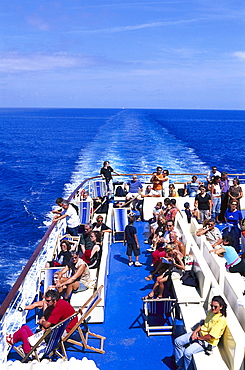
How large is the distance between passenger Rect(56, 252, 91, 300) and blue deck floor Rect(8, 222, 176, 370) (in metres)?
0.55

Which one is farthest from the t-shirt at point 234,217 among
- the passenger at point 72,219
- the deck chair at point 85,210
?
the deck chair at point 85,210

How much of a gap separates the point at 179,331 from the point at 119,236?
4.30 metres

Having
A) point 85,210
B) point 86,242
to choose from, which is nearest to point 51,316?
point 86,242

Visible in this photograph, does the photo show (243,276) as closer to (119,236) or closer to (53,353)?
(53,353)

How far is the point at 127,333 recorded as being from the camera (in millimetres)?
5637

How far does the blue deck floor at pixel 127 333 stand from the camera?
16.6 feet

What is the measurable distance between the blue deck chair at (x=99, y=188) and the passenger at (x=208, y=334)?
8.13 meters

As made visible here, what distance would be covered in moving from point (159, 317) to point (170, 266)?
2.52 feet

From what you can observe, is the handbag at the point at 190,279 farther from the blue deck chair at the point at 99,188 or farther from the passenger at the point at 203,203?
the blue deck chair at the point at 99,188

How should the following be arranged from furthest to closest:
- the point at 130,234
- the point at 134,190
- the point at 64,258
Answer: the point at 134,190 → the point at 130,234 → the point at 64,258

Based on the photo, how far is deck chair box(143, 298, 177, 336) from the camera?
5.60 m

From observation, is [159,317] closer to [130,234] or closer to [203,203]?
[130,234]

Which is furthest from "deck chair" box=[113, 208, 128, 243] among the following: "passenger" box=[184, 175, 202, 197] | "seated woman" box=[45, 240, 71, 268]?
"passenger" box=[184, 175, 202, 197]

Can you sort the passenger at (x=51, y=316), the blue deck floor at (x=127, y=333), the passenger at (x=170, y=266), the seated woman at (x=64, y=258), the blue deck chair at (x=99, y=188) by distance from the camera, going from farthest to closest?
1. the blue deck chair at (x=99, y=188)
2. the seated woman at (x=64, y=258)
3. the passenger at (x=170, y=266)
4. the blue deck floor at (x=127, y=333)
5. the passenger at (x=51, y=316)
